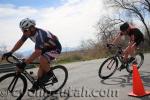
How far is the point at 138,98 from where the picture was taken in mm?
7074

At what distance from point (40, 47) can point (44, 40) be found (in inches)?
12.4

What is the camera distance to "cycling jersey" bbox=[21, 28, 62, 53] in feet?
23.9

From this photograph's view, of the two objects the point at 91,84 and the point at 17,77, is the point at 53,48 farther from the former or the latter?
the point at 91,84

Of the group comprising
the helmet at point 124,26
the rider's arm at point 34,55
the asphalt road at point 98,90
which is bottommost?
the asphalt road at point 98,90

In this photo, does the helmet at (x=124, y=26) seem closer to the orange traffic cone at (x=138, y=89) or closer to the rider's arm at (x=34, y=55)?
the orange traffic cone at (x=138, y=89)

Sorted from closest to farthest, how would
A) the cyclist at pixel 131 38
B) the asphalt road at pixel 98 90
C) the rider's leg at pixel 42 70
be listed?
1. the asphalt road at pixel 98 90
2. the rider's leg at pixel 42 70
3. the cyclist at pixel 131 38

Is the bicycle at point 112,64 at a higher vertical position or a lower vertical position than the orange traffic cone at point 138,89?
higher

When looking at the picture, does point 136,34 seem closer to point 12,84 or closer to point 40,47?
point 40,47

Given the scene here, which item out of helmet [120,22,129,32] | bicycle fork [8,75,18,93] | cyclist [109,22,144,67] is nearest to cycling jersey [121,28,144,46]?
cyclist [109,22,144,67]

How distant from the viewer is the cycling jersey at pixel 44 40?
23.9 ft

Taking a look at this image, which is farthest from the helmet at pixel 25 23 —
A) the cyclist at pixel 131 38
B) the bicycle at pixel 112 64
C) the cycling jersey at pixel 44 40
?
the cyclist at pixel 131 38

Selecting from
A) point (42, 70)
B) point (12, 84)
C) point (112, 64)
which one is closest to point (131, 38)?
point (112, 64)

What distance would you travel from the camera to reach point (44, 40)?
7516 millimetres

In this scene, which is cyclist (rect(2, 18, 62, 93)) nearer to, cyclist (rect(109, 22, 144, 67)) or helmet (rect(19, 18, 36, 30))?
helmet (rect(19, 18, 36, 30))
